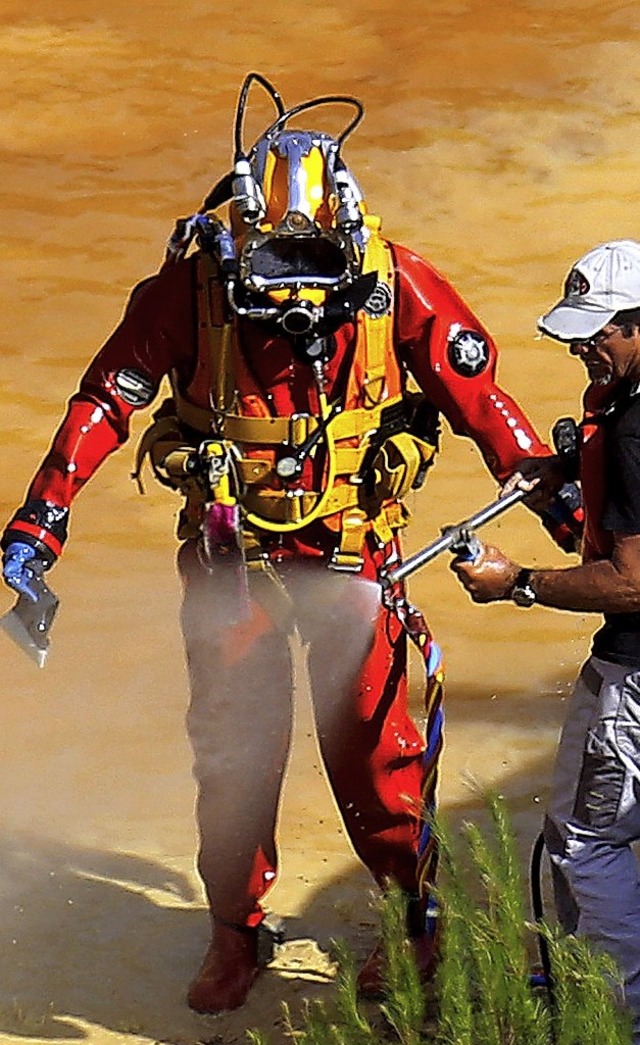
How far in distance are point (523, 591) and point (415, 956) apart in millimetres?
1119

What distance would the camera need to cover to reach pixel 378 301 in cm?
429

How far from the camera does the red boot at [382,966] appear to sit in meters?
4.59

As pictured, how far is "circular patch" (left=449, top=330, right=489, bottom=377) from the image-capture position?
14.4 ft

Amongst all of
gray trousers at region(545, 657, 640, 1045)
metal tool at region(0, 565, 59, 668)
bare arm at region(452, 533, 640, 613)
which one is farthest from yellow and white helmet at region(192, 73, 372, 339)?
gray trousers at region(545, 657, 640, 1045)

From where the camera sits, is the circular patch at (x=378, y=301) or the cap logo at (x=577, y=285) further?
the circular patch at (x=378, y=301)

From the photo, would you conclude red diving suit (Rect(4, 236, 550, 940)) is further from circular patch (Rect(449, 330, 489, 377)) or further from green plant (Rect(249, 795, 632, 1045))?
green plant (Rect(249, 795, 632, 1045))

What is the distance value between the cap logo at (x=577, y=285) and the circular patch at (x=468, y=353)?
1.77 feet

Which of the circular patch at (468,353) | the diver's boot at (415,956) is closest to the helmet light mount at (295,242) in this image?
the circular patch at (468,353)

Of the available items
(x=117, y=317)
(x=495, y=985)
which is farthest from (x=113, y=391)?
(x=117, y=317)

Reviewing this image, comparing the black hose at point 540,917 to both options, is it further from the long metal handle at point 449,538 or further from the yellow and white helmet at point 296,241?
the yellow and white helmet at point 296,241

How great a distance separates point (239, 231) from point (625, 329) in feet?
3.25

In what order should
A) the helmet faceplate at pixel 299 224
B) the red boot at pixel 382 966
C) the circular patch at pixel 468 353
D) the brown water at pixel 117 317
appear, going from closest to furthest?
the helmet faceplate at pixel 299 224
the circular patch at pixel 468 353
the red boot at pixel 382 966
the brown water at pixel 117 317

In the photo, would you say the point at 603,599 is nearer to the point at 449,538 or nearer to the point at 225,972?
the point at 449,538

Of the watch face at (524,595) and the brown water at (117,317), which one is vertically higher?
the watch face at (524,595)
